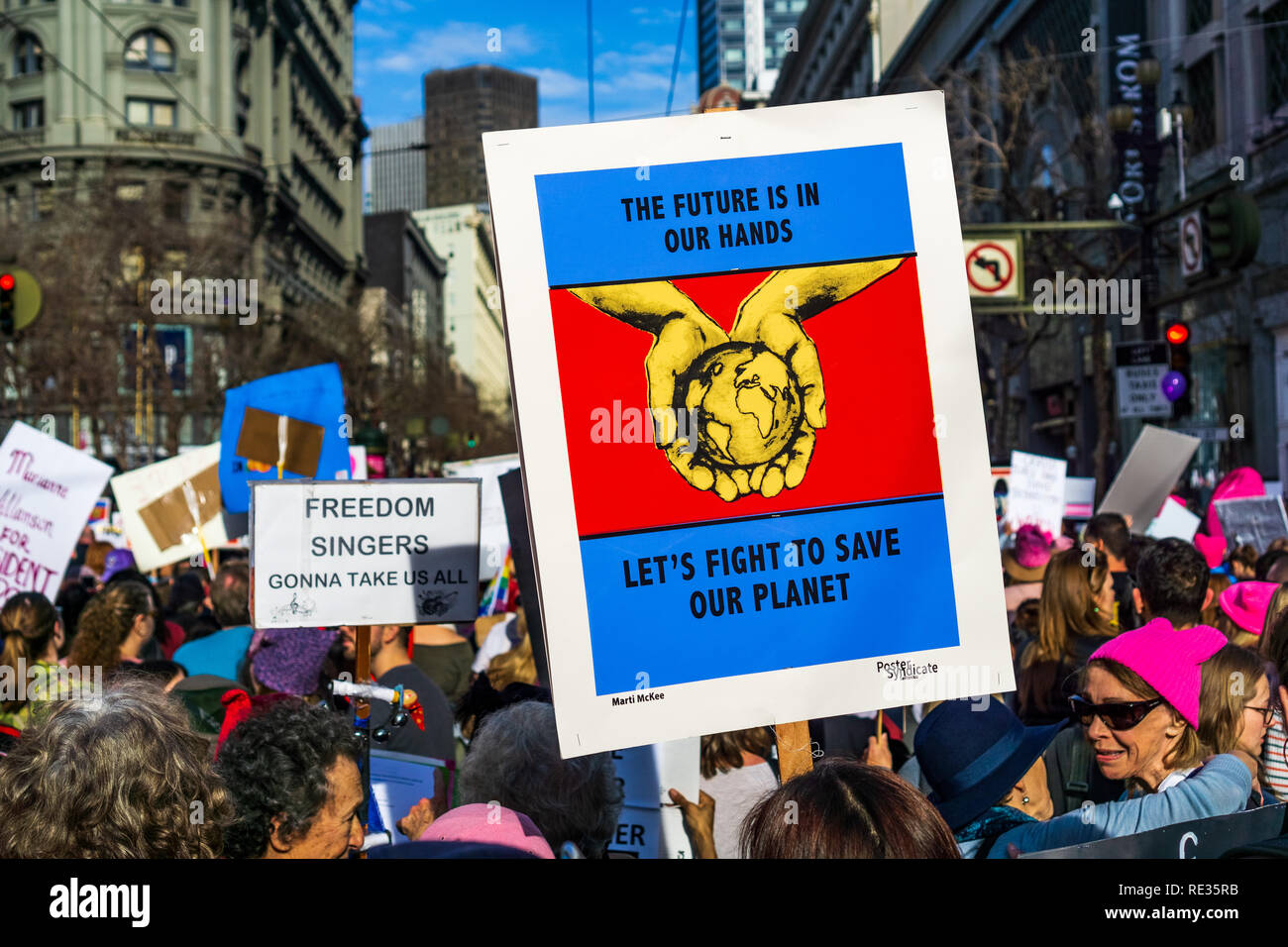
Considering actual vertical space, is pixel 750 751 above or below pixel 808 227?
below

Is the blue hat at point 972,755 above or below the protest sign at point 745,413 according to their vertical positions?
below

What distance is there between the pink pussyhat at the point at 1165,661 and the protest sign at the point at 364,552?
6.99 feet

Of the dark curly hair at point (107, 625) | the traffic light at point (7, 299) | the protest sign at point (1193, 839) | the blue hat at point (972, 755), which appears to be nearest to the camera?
the protest sign at point (1193, 839)

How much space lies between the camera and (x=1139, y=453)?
877 centimetres

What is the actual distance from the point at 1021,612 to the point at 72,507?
196 inches

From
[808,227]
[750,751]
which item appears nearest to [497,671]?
[750,751]

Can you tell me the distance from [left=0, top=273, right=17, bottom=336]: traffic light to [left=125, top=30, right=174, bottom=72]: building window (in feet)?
167

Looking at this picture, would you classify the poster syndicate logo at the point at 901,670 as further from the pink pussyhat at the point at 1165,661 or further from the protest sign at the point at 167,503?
the protest sign at the point at 167,503

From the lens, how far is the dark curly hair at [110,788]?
228cm

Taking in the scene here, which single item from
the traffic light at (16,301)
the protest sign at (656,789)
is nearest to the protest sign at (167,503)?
the traffic light at (16,301)

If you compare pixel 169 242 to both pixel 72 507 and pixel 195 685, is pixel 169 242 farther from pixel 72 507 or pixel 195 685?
pixel 195 685

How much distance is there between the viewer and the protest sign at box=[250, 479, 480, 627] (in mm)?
4266

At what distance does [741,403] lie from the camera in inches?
102
